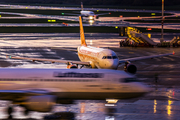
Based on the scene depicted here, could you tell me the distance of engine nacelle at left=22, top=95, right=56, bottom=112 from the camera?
23078mm

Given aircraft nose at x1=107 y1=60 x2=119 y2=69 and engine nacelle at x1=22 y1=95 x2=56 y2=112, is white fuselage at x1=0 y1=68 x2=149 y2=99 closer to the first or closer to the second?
engine nacelle at x1=22 y1=95 x2=56 y2=112

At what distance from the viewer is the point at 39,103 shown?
2309 cm

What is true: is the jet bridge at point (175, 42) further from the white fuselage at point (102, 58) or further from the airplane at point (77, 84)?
the airplane at point (77, 84)

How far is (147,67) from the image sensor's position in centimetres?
4912

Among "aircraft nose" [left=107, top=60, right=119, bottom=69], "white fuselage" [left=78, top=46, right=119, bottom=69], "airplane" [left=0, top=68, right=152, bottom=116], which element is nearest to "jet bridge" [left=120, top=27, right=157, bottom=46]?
"white fuselage" [left=78, top=46, right=119, bottom=69]

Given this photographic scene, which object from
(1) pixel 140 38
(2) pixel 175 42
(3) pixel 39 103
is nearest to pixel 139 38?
(1) pixel 140 38

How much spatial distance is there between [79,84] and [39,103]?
11.9ft

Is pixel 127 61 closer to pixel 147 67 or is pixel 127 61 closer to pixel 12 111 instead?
pixel 147 67

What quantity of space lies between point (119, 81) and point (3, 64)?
1198 inches

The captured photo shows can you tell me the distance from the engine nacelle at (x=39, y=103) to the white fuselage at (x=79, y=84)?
187 cm

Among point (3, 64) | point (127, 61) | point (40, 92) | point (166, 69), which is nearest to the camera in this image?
point (40, 92)

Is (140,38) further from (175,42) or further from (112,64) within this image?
(112,64)

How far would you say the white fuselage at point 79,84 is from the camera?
25.1 m

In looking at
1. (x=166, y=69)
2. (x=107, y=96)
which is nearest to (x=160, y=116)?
(x=107, y=96)
